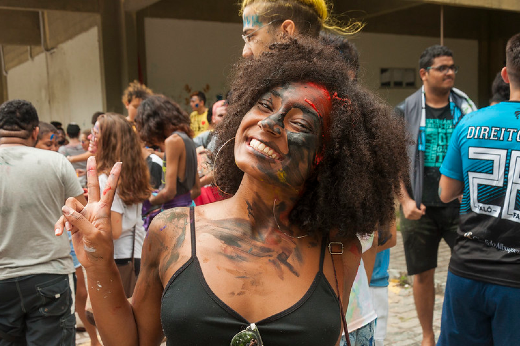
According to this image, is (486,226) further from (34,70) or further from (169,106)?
(34,70)

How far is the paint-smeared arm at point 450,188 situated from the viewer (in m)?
3.24

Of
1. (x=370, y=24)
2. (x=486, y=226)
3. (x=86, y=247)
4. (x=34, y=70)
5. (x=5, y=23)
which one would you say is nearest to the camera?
(x=86, y=247)

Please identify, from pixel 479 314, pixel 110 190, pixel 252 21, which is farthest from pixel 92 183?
pixel 479 314

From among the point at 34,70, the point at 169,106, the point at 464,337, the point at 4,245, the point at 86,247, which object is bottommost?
the point at 464,337

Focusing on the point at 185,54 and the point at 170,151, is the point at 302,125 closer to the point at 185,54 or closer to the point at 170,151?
the point at 170,151

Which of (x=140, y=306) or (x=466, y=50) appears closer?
(x=140, y=306)

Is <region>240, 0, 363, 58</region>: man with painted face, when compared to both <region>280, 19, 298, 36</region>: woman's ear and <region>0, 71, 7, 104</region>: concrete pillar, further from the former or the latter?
<region>0, 71, 7, 104</region>: concrete pillar

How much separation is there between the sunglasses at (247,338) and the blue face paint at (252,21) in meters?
1.45

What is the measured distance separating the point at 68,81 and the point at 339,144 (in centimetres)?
1330

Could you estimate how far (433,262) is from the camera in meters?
4.43

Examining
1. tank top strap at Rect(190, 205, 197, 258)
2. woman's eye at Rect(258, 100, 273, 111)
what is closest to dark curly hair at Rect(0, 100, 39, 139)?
tank top strap at Rect(190, 205, 197, 258)

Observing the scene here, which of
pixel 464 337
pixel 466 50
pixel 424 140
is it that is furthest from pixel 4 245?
pixel 466 50

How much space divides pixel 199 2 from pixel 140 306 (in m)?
10.8

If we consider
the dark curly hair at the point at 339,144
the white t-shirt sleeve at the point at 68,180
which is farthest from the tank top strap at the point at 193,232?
the white t-shirt sleeve at the point at 68,180
